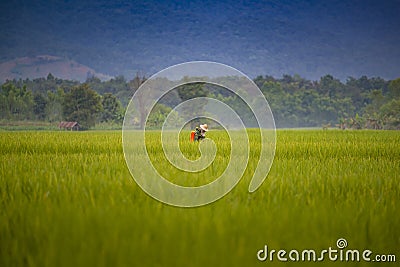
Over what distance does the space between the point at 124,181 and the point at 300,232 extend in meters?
1.48

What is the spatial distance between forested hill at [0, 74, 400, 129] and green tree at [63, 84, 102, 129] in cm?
15

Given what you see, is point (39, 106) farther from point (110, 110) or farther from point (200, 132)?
point (200, 132)

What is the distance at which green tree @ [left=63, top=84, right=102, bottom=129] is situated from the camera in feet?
119

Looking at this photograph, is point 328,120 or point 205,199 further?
point 328,120

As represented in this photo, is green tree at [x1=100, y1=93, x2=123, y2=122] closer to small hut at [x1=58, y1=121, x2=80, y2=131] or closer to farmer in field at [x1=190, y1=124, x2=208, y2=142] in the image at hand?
small hut at [x1=58, y1=121, x2=80, y2=131]

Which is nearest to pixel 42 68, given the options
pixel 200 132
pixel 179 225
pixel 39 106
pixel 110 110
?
pixel 39 106

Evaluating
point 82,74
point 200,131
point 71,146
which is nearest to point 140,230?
point 71,146

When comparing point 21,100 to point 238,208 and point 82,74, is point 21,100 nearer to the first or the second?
point 238,208

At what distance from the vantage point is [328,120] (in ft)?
193

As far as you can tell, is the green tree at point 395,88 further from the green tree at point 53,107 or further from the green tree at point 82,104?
the green tree at point 53,107

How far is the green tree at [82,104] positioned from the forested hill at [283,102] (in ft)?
0.48

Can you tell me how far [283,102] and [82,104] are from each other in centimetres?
3396

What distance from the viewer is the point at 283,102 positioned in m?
57.9

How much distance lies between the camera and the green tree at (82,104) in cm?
3612
